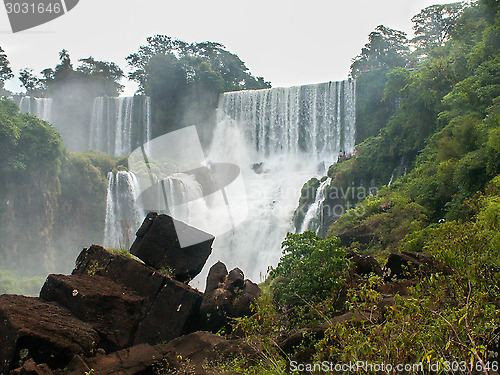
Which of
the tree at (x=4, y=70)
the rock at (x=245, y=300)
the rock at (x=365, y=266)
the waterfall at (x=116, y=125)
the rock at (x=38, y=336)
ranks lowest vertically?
the rock at (x=245, y=300)

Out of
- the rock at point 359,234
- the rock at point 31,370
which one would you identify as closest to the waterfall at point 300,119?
the rock at point 359,234

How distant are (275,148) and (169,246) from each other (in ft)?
68.0

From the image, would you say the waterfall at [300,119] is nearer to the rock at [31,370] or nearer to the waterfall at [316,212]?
the waterfall at [316,212]

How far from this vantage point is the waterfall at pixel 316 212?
59.9 ft

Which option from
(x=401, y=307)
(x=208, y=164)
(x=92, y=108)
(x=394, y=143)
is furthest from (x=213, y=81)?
(x=401, y=307)

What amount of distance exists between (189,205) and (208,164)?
22.3ft

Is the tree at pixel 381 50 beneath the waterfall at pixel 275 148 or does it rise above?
above

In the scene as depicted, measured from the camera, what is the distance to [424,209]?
10984mm

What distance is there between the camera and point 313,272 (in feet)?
21.1

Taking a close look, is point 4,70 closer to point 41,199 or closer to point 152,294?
point 41,199

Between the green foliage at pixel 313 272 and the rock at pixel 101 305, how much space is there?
2663 millimetres

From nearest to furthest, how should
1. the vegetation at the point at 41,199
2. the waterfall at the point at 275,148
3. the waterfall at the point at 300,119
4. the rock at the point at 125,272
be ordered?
1. the rock at the point at 125,272
2. the vegetation at the point at 41,199
3. the waterfall at the point at 275,148
4. the waterfall at the point at 300,119

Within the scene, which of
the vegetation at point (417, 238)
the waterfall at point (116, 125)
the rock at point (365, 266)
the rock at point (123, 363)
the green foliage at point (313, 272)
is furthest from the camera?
the waterfall at point (116, 125)

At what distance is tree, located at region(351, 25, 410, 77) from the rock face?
24.7 meters
